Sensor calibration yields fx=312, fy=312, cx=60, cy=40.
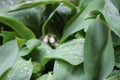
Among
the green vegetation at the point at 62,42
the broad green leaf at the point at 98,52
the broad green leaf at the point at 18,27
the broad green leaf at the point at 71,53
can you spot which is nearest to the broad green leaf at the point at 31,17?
the green vegetation at the point at 62,42

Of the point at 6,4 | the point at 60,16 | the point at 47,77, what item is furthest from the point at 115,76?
the point at 6,4

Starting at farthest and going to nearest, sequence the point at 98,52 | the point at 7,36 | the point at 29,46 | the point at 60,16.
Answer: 1. the point at 60,16
2. the point at 7,36
3. the point at 29,46
4. the point at 98,52

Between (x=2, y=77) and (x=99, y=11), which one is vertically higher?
(x=99, y=11)

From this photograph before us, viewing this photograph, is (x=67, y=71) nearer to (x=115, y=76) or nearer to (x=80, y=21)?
(x=115, y=76)

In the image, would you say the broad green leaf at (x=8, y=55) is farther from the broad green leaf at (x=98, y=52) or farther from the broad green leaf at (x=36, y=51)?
the broad green leaf at (x=98, y=52)

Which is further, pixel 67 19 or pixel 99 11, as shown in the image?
pixel 67 19

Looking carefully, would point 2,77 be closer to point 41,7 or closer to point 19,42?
point 19,42

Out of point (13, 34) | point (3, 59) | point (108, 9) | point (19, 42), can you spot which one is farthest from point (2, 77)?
point (108, 9)
